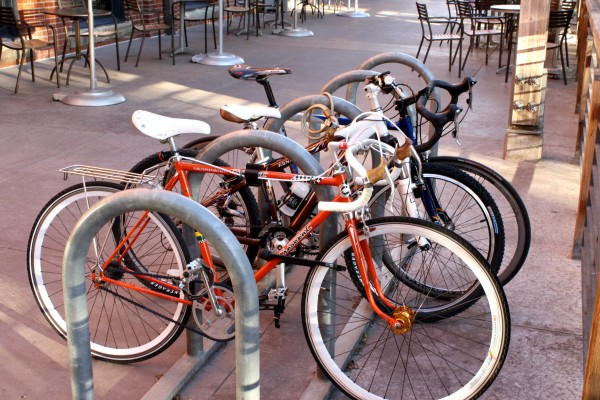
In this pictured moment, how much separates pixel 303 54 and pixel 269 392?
10.3m

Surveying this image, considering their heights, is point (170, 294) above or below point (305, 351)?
above

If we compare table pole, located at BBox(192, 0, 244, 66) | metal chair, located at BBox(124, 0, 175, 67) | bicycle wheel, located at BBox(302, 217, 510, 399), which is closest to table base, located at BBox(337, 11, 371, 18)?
metal chair, located at BBox(124, 0, 175, 67)

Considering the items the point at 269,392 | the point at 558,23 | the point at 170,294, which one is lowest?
the point at 269,392

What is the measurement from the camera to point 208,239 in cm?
239

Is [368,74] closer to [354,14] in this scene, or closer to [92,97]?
[92,97]

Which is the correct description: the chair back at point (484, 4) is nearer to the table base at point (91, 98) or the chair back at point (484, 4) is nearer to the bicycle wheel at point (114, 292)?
the table base at point (91, 98)

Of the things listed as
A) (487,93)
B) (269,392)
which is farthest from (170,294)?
(487,93)

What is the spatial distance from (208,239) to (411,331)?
1.87 metres

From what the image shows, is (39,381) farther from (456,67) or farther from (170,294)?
(456,67)

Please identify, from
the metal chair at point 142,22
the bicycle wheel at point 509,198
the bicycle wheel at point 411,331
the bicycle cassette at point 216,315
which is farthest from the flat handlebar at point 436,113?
the metal chair at point 142,22

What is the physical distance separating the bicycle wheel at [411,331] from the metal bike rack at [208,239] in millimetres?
1002

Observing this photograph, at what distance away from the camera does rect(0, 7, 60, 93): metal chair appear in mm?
9250

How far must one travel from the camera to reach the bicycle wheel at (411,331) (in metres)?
3.21

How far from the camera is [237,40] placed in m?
14.7
